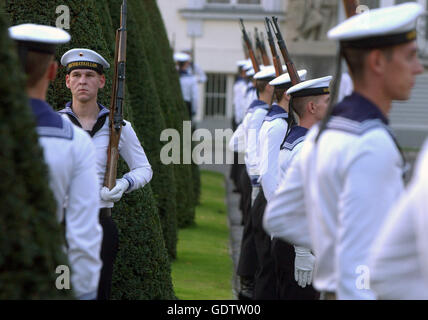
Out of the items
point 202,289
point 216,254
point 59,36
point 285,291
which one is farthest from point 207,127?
point 59,36

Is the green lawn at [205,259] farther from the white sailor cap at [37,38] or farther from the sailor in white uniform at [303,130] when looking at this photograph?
the white sailor cap at [37,38]

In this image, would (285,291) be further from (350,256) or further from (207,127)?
(207,127)

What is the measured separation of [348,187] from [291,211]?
0.48 meters

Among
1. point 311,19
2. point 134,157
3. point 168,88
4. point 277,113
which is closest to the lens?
point 134,157

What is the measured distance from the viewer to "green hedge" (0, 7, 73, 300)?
106 inches

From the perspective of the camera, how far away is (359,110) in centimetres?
321

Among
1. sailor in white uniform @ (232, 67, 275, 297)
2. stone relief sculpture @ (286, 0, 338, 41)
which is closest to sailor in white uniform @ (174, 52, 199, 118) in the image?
stone relief sculpture @ (286, 0, 338, 41)

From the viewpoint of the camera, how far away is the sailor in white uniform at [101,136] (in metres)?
5.10

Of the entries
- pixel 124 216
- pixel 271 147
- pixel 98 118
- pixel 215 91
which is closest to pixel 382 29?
pixel 98 118

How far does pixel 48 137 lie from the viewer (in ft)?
11.8

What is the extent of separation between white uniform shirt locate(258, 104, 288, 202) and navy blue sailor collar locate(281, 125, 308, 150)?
386 mm

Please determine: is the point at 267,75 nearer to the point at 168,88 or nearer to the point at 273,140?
the point at 168,88

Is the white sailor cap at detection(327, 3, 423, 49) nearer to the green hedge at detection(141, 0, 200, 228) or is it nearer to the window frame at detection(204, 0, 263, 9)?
the green hedge at detection(141, 0, 200, 228)

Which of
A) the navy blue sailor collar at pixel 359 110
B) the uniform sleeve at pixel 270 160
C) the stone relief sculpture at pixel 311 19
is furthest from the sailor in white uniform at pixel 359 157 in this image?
the stone relief sculpture at pixel 311 19
